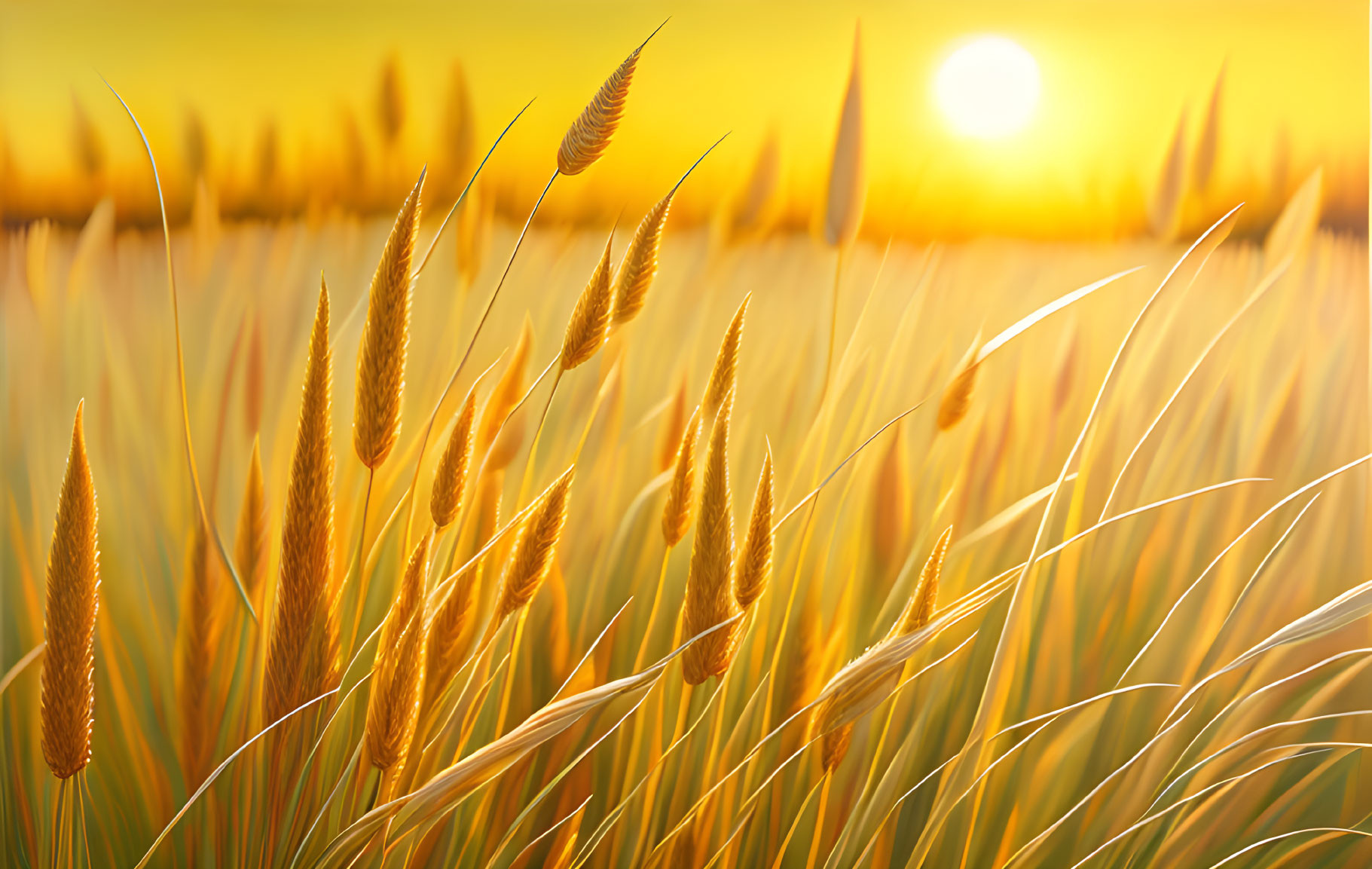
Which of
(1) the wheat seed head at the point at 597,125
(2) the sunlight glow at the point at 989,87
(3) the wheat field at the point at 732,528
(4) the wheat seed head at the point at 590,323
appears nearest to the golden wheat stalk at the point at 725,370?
(3) the wheat field at the point at 732,528

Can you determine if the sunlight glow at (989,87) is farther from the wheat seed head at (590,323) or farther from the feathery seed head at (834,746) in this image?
the feathery seed head at (834,746)

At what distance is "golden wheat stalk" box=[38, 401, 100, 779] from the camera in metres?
0.75

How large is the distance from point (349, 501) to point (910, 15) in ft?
2.64

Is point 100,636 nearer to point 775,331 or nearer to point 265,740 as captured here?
point 265,740

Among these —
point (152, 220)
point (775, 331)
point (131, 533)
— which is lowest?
point (131, 533)

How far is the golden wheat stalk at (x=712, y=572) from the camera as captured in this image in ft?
2.59

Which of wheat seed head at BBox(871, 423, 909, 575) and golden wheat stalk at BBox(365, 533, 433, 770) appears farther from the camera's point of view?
wheat seed head at BBox(871, 423, 909, 575)

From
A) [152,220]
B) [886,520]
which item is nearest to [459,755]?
[886,520]

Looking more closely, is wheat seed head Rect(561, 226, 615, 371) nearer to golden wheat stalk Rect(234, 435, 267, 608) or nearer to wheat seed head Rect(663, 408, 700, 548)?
wheat seed head Rect(663, 408, 700, 548)

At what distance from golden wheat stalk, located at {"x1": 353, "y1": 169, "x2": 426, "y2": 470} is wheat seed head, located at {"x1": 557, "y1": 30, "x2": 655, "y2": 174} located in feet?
0.54

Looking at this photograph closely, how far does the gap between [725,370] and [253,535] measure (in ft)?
1.72

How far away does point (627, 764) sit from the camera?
87 centimetres

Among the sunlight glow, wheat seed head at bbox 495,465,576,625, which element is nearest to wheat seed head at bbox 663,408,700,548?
wheat seed head at bbox 495,465,576,625

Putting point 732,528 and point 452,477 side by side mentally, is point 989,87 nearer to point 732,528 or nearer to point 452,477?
point 732,528
